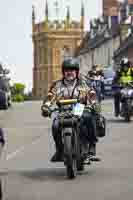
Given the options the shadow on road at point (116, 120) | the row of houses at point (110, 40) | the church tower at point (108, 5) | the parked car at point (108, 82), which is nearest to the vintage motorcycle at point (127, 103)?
the shadow on road at point (116, 120)

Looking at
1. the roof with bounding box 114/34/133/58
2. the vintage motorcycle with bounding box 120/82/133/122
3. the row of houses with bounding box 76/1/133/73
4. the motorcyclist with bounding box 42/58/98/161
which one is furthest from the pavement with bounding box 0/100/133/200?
the roof with bounding box 114/34/133/58

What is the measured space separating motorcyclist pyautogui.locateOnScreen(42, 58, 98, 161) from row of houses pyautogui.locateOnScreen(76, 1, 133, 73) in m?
76.9

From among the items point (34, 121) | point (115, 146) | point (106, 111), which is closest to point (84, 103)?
point (115, 146)

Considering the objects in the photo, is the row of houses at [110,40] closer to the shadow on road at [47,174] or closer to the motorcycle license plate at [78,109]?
the shadow on road at [47,174]

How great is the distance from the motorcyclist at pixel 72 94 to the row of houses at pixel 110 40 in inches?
3028

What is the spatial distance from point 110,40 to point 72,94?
102 m

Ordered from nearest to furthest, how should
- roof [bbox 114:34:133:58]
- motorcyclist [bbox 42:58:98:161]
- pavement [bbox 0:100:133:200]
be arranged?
pavement [bbox 0:100:133:200], motorcyclist [bbox 42:58:98:161], roof [bbox 114:34:133:58]

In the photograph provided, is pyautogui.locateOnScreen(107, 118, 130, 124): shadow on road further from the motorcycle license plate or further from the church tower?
the church tower

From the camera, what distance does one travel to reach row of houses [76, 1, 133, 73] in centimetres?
10123

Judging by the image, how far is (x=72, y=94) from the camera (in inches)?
577

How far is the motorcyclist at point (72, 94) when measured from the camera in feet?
47.6

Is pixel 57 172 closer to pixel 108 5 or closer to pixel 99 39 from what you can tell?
pixel 99 39

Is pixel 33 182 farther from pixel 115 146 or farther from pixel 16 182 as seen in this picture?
pixel 115 146

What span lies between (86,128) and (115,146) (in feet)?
18.0
